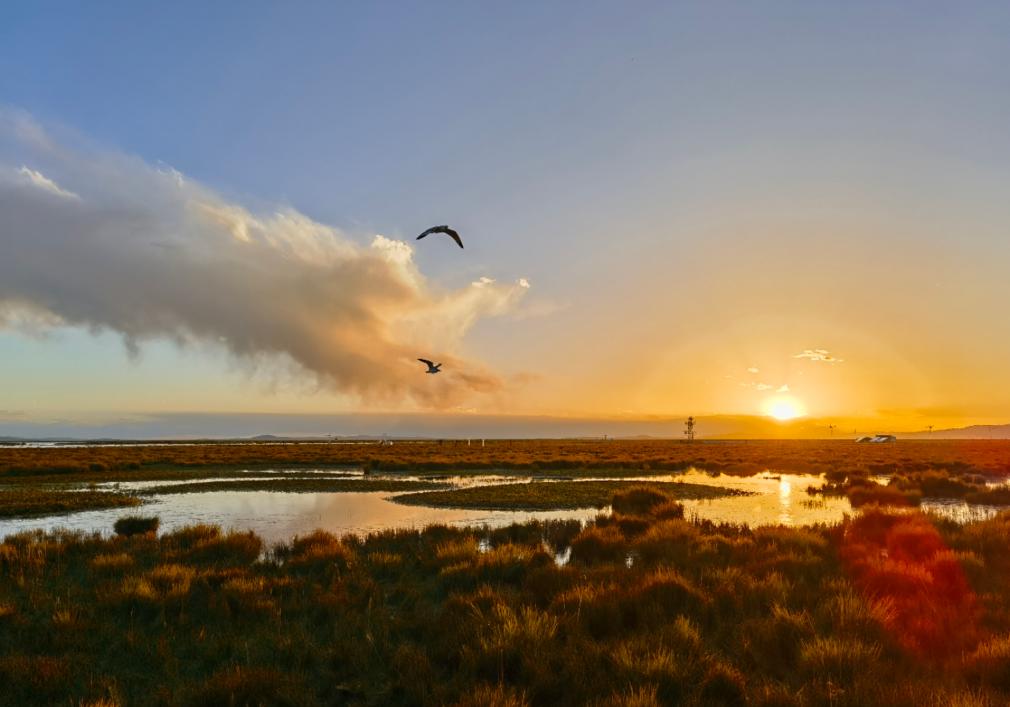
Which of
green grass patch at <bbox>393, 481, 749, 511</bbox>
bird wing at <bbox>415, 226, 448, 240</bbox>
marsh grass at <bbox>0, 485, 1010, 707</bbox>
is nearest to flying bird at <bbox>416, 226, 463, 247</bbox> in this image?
bird wing at <bbox>415, 226, 448, 240</bbox>

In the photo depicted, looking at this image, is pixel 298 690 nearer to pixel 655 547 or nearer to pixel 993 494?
pixel 655 547

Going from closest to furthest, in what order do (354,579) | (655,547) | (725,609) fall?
(725,609)
(354,579)
(655,547)

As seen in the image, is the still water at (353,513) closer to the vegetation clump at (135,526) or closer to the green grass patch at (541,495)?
the vegetation clump at (135,526)

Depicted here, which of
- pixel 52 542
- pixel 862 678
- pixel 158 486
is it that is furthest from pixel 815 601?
pixel 158 486

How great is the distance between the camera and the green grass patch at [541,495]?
2861cm

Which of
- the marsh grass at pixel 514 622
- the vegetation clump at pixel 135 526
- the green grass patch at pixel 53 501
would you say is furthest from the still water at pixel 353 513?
the marsh grass at pixel 514 622

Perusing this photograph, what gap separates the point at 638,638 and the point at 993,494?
31.0 metres

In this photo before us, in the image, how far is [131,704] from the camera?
7781 millimetres

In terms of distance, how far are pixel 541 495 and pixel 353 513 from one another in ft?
32.9

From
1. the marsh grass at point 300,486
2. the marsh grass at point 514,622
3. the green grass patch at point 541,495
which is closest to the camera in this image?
the marsh grass at point 514,622

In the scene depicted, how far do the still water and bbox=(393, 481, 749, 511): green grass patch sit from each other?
1.31 meters

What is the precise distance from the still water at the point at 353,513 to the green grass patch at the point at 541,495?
131cm

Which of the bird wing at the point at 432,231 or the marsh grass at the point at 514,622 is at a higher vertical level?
the bird wing at the point at 432,231

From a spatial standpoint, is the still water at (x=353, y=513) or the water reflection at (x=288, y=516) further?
the still water at (x=353, y=513)
